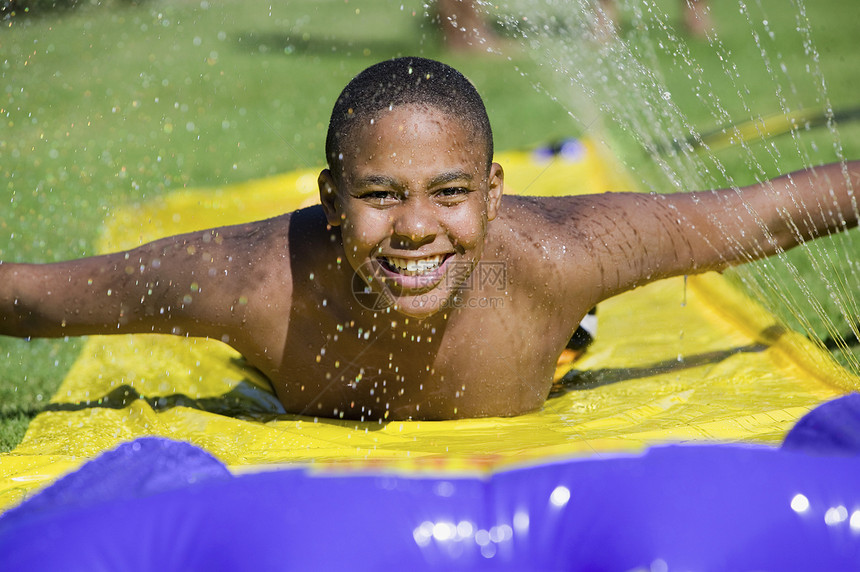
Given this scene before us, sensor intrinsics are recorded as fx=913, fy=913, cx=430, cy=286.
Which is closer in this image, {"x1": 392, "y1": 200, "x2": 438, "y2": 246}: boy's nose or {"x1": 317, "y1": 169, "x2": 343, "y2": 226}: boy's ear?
{"x1": 392, "y1": 200, "x2": 438, "y2": 246}: boy's nose

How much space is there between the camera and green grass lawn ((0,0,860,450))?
5547 millimetres

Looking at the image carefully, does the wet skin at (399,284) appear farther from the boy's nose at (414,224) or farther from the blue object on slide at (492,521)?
the blue object on slide at (492,521)

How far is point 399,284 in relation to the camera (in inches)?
93.0

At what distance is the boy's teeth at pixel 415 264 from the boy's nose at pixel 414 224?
2.0 inches

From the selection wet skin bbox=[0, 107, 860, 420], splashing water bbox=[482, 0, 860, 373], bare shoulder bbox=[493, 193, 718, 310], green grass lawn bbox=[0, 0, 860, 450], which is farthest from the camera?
green grass lawn bbox=[0, 0, 860, 450]

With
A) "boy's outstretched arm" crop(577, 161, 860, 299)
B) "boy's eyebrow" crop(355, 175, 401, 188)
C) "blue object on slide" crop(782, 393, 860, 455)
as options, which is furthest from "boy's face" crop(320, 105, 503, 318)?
"blue object on slide" crop(782, 393, 860, 455)

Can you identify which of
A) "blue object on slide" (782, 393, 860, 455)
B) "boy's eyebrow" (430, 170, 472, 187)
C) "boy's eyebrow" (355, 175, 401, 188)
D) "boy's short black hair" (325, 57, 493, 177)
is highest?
"boy's short black hair" (325, 57, 493, 177)

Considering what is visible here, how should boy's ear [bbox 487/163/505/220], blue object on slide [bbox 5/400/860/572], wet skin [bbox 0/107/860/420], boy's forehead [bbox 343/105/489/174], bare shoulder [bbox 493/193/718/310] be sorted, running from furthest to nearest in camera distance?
1. bare shoulder [bbox 493/193/718/310]
2. boy's ear [bbox 487/163/505/220]
3. wet skin [bbox 0/107/860/420]
4. boy's forehead [bbox 343/105/489/174]
5. blue object on slide [bbox 5/400/860/572]

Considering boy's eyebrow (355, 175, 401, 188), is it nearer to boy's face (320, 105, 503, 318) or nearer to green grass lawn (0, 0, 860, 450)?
boy's face (320, 105, 503, 318)

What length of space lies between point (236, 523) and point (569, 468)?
69cm

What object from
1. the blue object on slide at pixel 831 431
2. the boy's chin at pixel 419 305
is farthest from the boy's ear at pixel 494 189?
the blue object on slide at pixel 831 431

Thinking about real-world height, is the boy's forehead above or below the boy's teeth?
above

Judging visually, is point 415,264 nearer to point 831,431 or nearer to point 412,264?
point 412,264

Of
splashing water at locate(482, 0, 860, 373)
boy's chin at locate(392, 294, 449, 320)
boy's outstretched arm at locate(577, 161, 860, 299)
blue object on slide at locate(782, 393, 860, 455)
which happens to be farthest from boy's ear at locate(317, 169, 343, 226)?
splashing water at locate(482, 0, 860, 373)
